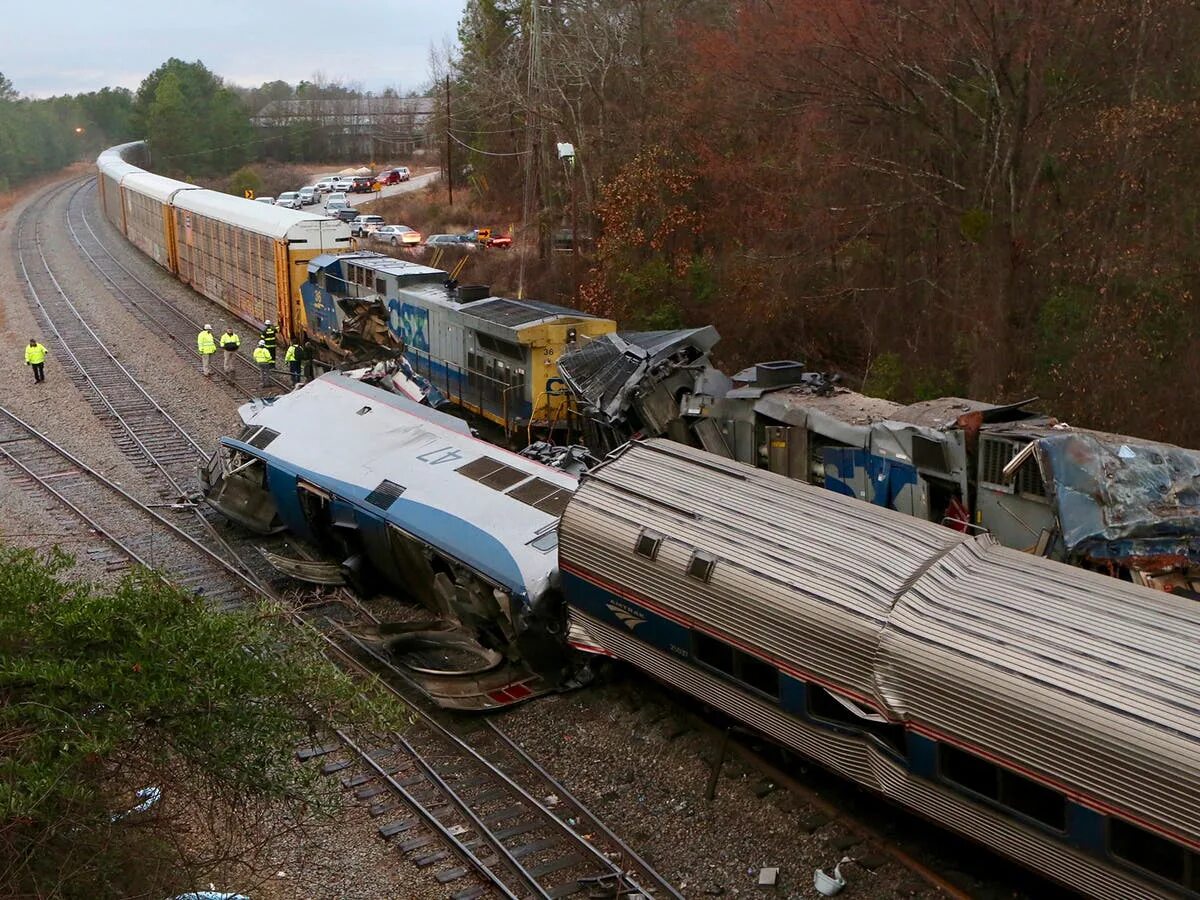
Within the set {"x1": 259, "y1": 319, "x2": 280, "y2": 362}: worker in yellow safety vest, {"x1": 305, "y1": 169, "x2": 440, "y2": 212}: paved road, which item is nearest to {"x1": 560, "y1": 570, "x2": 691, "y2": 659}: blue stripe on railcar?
{"x1": 259, "y1": 319, "x2": 280, "y2": 362}: worker in yellow safety vest

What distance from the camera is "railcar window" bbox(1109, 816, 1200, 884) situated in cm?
737

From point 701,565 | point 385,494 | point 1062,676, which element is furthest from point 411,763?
point 1062,676

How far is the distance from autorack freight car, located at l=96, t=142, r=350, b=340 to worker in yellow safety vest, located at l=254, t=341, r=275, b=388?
1.99 m

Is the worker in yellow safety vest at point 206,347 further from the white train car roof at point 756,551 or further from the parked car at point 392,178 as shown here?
the parked car at point 392,178

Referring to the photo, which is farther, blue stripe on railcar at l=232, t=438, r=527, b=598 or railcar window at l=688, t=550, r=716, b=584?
blue stripe on railcar at l=232, t=438, r=527, b=598

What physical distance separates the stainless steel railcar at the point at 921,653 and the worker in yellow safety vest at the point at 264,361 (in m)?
16.6

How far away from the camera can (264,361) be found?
26891 mm

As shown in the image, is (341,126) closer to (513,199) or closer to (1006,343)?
(513,199)

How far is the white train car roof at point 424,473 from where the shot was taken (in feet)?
43.0

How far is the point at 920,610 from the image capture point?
9117 mm

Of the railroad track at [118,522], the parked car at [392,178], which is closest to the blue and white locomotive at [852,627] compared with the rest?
the railroad track at [118,522]

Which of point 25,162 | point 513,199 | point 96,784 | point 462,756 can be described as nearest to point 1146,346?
point 462,756

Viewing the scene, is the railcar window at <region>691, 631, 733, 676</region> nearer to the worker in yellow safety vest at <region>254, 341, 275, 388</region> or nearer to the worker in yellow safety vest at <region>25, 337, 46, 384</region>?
the worker in yellow safety vest at <region>254, 341, 275, 388</region>

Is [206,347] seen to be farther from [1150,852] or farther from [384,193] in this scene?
[384,193]
